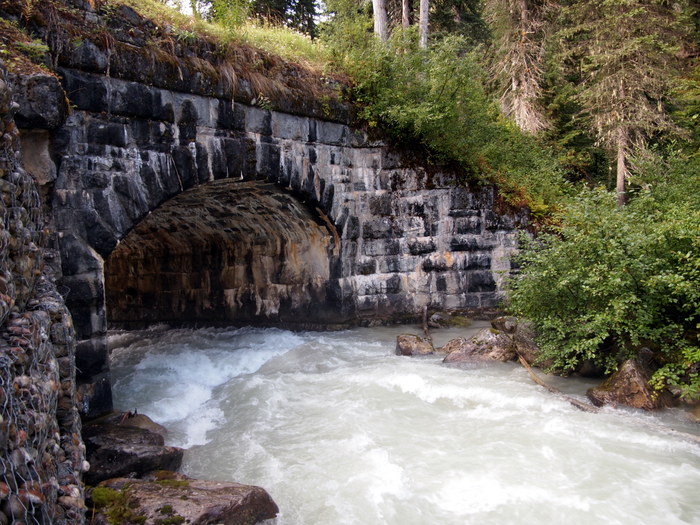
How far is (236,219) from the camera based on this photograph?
10352 mm

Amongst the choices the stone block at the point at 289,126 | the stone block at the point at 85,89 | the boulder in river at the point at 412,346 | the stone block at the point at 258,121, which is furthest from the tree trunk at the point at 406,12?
the stone block at the point at 85,89

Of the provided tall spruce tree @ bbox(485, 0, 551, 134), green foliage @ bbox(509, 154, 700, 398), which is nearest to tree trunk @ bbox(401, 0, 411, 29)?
tall spruce tree @ bbox(485, 0, 551, 134)

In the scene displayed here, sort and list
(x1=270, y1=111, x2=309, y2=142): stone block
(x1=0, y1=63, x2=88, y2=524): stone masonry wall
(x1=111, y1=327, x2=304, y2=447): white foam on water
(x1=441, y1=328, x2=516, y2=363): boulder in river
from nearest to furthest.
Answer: (x1=0, y1=63, x2=88, y2=524): stone masonry wall → (x1=111, y1=327, x2=304, y2=447): white foam on water → (x1=441, y1=328, x2=516, y2=363): boulder in river → (x1=270, y1=111, x2=309, y2=142): stone block

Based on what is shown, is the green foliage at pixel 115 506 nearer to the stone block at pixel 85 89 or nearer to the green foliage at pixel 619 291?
the stone block at pixel 85 89

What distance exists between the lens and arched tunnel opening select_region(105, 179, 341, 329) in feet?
31.6

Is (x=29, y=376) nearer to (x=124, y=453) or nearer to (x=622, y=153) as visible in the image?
(x=124, y=453)

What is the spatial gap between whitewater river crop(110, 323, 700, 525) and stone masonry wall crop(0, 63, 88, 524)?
1.74 m

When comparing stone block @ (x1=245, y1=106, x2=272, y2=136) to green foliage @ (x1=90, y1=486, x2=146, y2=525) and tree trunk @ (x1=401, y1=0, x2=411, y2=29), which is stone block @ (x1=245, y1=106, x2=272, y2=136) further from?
tree trunk @ (x1=401, y1=0, x2=411, y2=29)

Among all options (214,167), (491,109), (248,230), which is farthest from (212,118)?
(491,109)

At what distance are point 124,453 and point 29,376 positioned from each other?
2279 millimetres

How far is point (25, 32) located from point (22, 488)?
5358 mm

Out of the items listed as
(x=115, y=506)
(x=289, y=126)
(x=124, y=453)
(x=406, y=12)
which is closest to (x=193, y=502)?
(x=115, y=506)

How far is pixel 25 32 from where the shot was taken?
548 cm

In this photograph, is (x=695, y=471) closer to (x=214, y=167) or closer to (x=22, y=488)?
(x=22, y=488)
